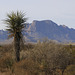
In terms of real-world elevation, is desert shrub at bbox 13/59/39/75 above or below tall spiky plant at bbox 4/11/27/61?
below

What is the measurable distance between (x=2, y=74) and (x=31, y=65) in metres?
2.41

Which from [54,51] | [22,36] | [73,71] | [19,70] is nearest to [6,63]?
[22,36]

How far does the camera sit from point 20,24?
15.7 metres

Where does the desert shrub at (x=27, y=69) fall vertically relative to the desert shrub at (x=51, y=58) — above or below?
below

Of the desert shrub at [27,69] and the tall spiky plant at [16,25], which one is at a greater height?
the tall spiky plant at [16,25]

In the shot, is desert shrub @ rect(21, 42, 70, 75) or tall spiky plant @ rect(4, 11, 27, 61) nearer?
desert shrub @ rect(21, 42, 70, 75)

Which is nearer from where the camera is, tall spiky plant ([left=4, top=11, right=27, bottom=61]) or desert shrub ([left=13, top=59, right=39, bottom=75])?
desert shrub ([left=13, top=59, right=39, bottom=75])

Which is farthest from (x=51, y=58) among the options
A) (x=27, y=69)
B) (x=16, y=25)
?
(x=16, y=25)

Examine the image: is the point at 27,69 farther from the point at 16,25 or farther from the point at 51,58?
the point at 16,25

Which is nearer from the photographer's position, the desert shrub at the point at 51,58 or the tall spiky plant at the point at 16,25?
the desert shrub at the point at 51,58

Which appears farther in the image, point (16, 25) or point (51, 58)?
point (16, 25)

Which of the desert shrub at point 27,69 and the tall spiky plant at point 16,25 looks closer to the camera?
the desert shrub at point 27,69

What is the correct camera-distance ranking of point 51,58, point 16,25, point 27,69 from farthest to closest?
point 16,25 → point 27,69 → point 51,58

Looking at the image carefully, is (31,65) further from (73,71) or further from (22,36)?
(22,36)
